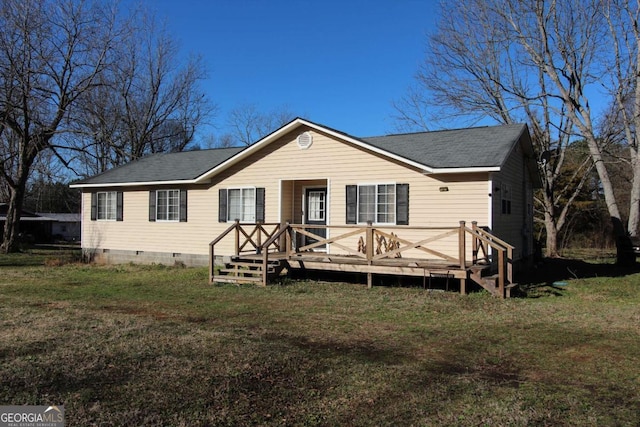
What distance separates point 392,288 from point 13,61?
59.9ft

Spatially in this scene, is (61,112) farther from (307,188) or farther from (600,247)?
(600,247)

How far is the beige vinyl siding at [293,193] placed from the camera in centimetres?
1144

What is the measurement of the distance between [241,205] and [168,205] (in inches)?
119

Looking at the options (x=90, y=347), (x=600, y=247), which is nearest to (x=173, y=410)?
A: (x=90, y=347)

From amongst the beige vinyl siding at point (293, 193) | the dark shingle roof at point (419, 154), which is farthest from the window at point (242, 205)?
the dark shingle roof at point (419, 154)

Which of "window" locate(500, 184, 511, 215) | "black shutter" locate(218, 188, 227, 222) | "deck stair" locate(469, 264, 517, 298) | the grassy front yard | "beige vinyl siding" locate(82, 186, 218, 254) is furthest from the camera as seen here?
"beige vinyl siding" locate(82, 186, 218, 254)

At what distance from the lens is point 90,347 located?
19.1 ft

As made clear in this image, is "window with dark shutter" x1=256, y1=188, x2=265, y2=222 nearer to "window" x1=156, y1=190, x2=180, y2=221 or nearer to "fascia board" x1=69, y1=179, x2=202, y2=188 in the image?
"fascia board" x1=69, y1=179, x2=202, y2=188

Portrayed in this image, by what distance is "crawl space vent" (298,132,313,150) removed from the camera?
13219mm

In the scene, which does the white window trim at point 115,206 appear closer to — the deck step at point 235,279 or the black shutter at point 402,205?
the deck step at point 235,279

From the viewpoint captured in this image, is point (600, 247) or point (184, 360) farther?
point (600, 247)

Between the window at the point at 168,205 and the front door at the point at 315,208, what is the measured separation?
450 cm

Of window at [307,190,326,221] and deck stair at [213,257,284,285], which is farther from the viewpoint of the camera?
window at [307,190,326,221]

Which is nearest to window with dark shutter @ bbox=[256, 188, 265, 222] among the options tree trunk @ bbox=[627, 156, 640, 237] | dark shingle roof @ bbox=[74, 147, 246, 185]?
dark shingle roof @ bbox=[74, 147, 246, 185]
